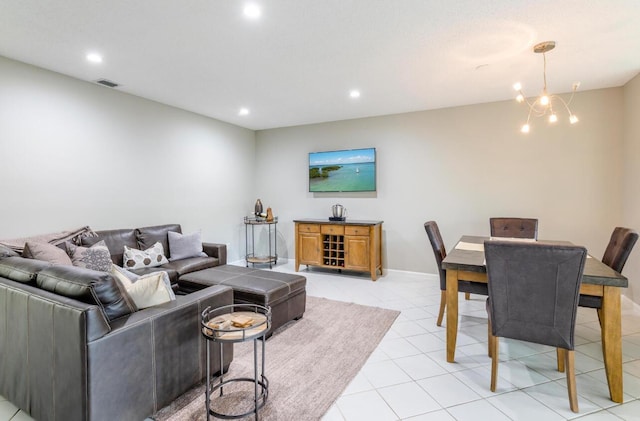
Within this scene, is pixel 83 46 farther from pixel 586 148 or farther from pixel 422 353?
pixel 586 148

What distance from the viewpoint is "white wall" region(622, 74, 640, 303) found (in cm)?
339

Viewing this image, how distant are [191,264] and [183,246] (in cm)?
43

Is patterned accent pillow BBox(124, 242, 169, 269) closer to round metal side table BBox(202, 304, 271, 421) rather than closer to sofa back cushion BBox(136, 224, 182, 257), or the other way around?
sofa back cushion BBox(136, 224, 182, 257)

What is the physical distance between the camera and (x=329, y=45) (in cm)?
271

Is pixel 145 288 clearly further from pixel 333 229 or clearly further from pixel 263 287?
pixel 333 229

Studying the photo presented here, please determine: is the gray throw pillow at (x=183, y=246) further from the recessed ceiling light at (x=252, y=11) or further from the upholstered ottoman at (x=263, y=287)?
the recessed ceiling light at (x=252, y=11)

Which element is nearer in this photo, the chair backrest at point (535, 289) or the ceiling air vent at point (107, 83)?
the chair backrest at point (535, 289)

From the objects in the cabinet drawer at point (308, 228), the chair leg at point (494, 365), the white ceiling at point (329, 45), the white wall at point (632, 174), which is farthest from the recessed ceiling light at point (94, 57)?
the white wall at point (632, 174)

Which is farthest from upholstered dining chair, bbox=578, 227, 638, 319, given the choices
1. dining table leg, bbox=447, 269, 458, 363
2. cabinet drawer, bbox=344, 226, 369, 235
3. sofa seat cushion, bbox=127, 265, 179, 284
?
sofa seat cushion, bbox=127, 265, 179, 284

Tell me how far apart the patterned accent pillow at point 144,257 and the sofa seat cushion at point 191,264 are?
4.5 inches

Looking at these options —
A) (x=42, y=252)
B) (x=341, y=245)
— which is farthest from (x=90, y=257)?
(x=341, y=245)

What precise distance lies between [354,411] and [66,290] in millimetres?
1752

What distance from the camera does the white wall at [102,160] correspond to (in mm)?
3057

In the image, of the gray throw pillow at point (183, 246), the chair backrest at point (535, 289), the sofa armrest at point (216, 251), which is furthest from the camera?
the sofa armrest at point (216, 251)
